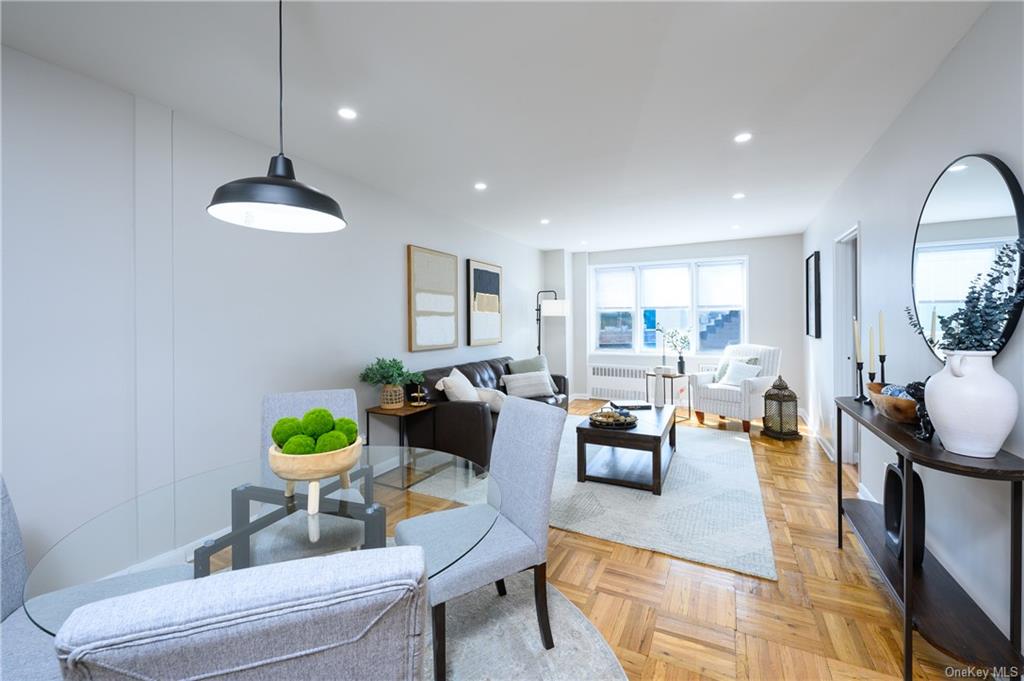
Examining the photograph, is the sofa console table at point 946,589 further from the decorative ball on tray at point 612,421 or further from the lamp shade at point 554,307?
Answer: the lamp shade at point 554,307

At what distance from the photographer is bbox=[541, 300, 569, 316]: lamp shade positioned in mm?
6242

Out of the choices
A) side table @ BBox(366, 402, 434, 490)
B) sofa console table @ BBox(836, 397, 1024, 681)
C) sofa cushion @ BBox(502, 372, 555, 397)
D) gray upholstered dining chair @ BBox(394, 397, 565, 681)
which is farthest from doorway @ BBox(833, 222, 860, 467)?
side table @ BBox(366, 402, 434, 490)

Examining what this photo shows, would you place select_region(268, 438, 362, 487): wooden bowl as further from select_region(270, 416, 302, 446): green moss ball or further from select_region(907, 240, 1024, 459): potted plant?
select_region(907, 240, 1024, 459): potted plant

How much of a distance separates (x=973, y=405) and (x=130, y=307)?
359cm

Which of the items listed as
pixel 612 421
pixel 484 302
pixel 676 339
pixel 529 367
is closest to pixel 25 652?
pixel 612 421

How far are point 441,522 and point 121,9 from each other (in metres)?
2.28

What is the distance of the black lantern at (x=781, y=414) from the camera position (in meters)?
4.51

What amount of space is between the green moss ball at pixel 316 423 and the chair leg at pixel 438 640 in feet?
2.28

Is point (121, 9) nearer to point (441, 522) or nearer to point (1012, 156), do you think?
point (441, 522)

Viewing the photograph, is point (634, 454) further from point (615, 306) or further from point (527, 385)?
point (615, 306)

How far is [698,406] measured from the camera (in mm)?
5145

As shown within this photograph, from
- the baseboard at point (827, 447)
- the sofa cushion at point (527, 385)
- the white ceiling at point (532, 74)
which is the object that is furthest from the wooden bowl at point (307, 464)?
the baseboard at point (827, 447)

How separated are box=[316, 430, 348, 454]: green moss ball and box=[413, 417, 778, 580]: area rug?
643mm

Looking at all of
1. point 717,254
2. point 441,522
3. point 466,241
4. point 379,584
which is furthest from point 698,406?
point 379,584
